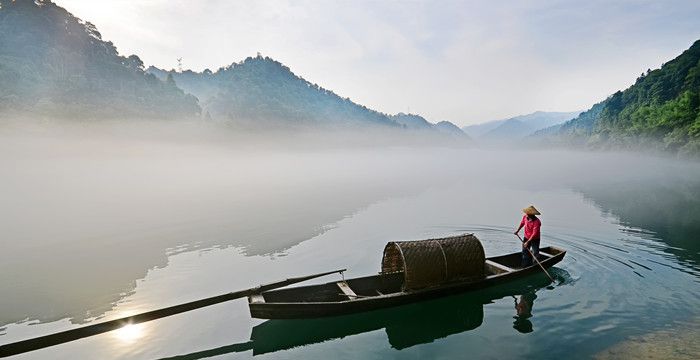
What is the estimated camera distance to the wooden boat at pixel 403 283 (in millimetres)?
11797

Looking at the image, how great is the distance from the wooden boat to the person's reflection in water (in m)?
0.80

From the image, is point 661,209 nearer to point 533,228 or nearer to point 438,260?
point 533,228

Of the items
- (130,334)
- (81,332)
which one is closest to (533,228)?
(130,334)

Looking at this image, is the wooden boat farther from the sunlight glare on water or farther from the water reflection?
the water reflection

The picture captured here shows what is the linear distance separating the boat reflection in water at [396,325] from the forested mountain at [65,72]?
114 m

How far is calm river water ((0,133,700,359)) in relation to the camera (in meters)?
11.6

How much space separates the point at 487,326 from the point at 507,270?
2.91 metres

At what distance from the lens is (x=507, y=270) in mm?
14430

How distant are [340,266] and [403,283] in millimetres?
6075

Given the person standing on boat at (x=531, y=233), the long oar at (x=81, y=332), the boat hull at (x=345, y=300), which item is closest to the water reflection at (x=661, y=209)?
the person standing on boat at (x=531, y=233)

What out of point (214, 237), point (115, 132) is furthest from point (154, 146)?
point (214, 237)

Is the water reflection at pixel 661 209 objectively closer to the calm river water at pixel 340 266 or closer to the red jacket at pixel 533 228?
the calm river water at pixel 340 266

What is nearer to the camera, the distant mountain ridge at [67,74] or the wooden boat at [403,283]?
the wooden boat at [403,283]

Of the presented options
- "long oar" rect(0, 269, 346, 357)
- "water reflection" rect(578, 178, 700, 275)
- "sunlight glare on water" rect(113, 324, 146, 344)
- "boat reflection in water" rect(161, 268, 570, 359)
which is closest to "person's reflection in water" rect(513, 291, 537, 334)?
"boat reflection in water" rect(161, 268, 570, 359)
